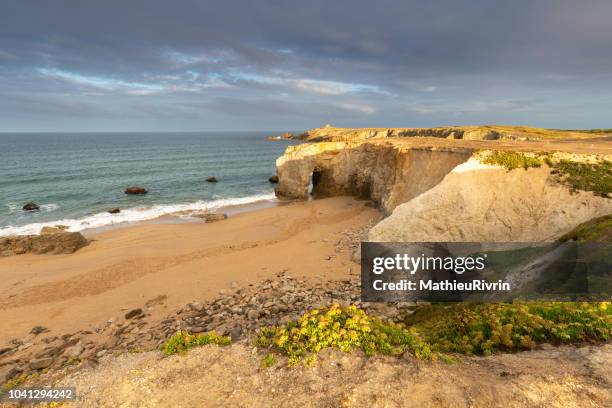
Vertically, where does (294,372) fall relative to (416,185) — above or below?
below

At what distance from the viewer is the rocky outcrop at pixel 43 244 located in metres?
23.0

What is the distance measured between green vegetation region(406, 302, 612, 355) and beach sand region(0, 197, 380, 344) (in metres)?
8.35

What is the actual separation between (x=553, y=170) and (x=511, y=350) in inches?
525

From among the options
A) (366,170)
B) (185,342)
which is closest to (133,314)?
(185,342)

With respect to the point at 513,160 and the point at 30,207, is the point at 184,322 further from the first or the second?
the point at 30,207

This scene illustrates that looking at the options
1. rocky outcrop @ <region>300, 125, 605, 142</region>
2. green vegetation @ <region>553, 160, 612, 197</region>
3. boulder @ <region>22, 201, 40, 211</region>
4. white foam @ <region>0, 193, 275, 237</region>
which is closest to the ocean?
white foam @ <region>0, 193, 275, 237</region>

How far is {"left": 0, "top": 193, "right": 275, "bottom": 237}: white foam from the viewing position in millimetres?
30111

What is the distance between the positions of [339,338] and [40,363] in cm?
1090

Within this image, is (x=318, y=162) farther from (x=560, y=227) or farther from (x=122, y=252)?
(x=560, y=227)

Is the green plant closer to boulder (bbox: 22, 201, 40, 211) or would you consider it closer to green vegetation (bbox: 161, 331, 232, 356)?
green vegetation (bbox: 161, 331, 232, 356)

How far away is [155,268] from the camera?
19109mm

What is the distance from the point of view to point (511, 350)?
7316 millimetres

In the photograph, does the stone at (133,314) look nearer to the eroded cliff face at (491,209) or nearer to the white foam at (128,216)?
the eroded cliff face at (491,209)

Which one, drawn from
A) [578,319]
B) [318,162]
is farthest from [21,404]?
[318,162]
